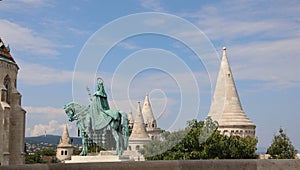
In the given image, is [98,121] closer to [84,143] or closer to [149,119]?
[84,143]

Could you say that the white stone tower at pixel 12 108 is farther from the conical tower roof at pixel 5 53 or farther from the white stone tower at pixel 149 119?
the white stone tower at pixel 149 119

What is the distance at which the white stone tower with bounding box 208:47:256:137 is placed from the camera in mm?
53562

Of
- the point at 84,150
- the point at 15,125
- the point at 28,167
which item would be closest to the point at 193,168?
the point at 28,167

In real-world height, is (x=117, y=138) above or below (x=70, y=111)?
below

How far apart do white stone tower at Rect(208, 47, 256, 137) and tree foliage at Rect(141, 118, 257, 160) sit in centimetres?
1125

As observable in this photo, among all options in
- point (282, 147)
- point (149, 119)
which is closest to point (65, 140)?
point (149, 119)

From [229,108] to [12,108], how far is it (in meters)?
24.7

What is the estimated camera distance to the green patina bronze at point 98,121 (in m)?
21.6

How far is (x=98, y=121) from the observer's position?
2161cm

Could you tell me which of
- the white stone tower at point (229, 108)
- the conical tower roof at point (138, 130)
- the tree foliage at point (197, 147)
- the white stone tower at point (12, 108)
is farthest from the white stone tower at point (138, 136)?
the white stone tower at point (12, 108)

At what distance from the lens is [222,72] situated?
5700cm

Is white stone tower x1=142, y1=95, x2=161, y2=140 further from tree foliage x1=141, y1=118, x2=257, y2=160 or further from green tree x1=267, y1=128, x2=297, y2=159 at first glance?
green tree x1=267, y1=128, x2=297, y2=159

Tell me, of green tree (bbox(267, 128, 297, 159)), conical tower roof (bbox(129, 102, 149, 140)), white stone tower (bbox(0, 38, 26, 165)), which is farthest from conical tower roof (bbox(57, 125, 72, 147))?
green tree (bbox(267, 128, 297, 159))

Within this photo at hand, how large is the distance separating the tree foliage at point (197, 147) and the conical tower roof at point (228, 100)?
11521 mm
